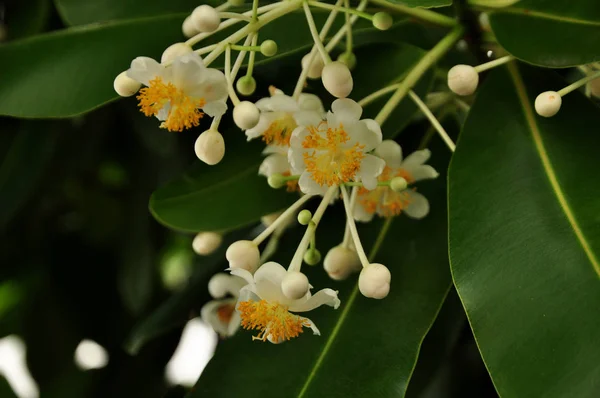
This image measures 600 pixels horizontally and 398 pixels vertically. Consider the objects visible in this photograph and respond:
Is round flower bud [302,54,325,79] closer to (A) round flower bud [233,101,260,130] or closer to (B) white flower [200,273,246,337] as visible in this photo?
(A) round flower bud [233,101,260,130]

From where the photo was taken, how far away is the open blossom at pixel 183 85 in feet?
2.15

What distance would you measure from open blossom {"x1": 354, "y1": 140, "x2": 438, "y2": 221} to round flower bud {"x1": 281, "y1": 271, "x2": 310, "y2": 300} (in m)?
0.17

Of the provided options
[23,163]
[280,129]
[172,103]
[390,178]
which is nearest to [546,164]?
[390,178]

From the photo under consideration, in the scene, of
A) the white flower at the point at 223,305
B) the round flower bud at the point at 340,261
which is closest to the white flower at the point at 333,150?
the round flower bud at the point at 340,261

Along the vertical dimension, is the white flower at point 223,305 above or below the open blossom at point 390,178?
below

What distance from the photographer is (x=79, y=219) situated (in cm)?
176

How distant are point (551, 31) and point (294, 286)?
37 cm

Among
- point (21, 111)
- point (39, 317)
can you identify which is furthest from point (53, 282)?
point (21, 111)

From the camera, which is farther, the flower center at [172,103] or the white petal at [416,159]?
the white petal at [416,159]

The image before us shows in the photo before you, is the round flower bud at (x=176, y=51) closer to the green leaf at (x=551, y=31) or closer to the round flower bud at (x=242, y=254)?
the round flower bud at (x=242, y=254)

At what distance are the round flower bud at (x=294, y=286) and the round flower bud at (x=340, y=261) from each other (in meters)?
0.13

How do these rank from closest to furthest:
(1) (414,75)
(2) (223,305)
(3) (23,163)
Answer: (1) (414,75), (2) (223,305), (3) (23,163)

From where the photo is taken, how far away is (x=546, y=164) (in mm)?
744

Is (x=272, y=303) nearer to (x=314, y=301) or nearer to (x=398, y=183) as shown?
(x=314, y=301)
